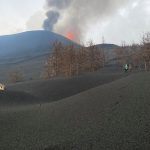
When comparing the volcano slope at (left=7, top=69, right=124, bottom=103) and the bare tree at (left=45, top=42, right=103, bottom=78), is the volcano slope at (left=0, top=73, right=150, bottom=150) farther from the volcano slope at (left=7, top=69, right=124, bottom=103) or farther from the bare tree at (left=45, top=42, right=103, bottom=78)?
the bare tree at (left=45, top=42, right=103, bottom=78)

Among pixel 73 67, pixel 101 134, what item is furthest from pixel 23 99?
pixel 73 67

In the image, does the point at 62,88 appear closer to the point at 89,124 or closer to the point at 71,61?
the point at 89,124

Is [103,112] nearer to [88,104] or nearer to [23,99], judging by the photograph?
[88,104]

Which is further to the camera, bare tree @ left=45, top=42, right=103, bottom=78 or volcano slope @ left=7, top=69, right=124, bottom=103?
bare tree @ left=45, top=42, right=103, bottom=78

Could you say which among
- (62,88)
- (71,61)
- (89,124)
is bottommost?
(89,124)

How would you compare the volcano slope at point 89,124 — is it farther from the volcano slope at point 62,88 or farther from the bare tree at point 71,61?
the bare tree at point 71,61

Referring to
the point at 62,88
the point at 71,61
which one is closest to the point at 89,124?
the point at 62,88

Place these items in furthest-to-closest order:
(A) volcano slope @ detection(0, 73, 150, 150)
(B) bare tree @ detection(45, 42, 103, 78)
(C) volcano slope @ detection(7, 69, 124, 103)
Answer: (B) bare tree @ detection(45, 42, 103, 78)
(C) volcano slope @ detection(7, 69, 124, 103)
(A) volcano slope @ detection(0, 73, 150, 150)

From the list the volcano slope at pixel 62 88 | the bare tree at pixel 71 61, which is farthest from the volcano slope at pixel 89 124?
the bare tree at pixel 71 61

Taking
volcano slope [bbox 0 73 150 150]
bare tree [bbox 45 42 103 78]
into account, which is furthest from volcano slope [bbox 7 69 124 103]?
bare tree [bbox 45 42 103 78]

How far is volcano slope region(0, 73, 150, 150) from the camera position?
2403 cm

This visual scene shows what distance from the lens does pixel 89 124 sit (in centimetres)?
2934

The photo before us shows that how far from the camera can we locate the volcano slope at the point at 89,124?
24.0 m

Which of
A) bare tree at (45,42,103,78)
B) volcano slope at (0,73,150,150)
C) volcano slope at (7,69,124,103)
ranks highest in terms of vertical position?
bare tree at (45,42,103,78)
